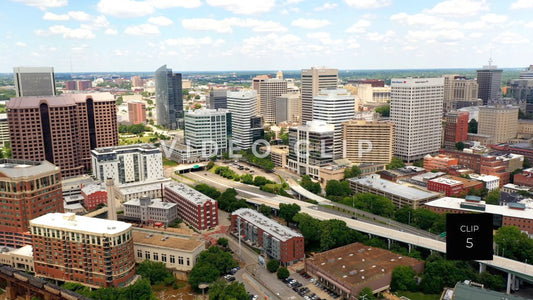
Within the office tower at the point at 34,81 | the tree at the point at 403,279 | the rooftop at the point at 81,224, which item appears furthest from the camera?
the office tower at the point at 34,81

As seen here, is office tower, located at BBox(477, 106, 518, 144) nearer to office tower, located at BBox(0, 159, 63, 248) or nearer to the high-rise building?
the high-rise building

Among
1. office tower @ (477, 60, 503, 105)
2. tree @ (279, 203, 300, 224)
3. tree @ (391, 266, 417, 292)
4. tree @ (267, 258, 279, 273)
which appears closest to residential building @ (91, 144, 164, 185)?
tree @ (279, 203, 300, 224)

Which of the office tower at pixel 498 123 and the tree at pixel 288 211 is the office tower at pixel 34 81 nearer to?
the tree at pixel 288 211

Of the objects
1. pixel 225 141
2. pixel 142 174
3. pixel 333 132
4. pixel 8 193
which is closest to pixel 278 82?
pixel 225 141

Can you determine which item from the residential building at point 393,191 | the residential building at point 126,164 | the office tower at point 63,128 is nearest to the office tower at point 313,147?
the residential building at point 393,191

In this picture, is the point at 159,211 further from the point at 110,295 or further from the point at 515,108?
the point at 515,108

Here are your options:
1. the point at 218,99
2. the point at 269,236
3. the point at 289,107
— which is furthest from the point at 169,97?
the point at 269,236
